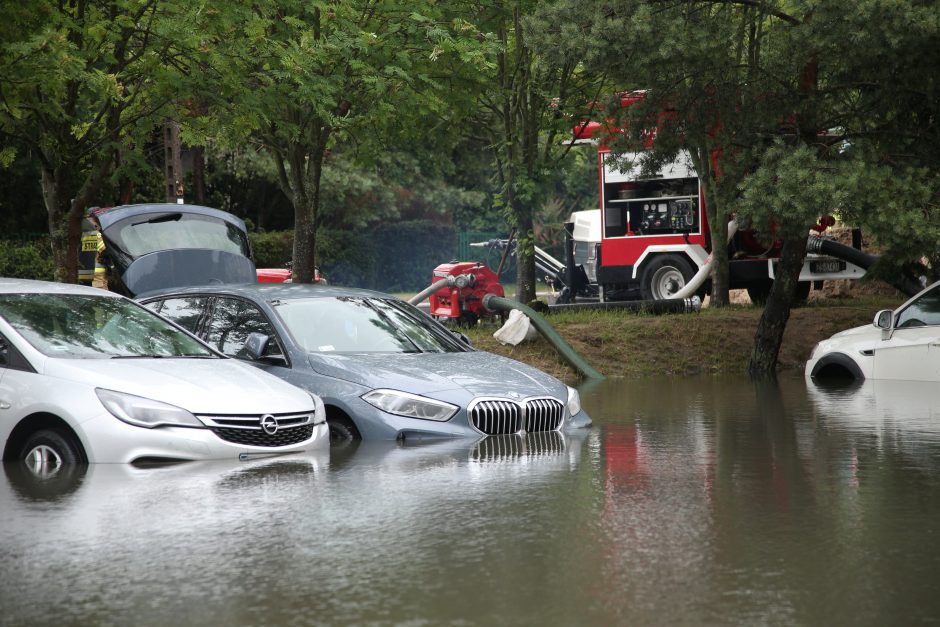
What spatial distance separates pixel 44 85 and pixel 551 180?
36.7ft

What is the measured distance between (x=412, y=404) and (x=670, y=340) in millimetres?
11331

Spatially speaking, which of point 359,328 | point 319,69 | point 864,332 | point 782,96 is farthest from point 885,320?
point 319,69

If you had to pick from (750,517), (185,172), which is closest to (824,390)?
(750,517)

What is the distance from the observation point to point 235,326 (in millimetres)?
11609

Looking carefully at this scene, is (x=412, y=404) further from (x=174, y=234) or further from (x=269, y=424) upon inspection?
(x=174, y=234)

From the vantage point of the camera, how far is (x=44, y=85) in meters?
15.2

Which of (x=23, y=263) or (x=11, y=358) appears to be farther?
(x=23, y=263)

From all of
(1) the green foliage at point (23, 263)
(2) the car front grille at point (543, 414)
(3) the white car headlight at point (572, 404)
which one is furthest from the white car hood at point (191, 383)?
(1) the green foliage at point (23, 263)

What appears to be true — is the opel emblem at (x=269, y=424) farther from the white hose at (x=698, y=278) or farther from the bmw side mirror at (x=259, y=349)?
the white hose at (x=698, y=278)

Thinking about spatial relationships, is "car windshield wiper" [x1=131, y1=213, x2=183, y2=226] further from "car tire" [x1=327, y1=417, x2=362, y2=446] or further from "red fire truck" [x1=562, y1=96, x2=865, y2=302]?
"car tire" [x1=327, y1=417, x2=362, y2=446]

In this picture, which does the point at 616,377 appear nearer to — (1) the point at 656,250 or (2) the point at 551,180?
(2) the point at 551,180

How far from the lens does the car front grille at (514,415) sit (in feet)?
34.4

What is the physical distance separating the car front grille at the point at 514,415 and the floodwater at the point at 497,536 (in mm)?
175

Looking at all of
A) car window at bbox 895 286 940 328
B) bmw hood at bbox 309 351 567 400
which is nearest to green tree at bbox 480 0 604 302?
car window at bbox 895 286 940 328
